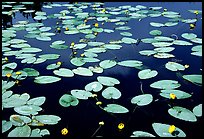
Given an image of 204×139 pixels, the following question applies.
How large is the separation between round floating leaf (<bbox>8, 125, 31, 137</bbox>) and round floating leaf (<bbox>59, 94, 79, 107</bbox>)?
0.33 meters

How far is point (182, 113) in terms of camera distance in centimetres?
163

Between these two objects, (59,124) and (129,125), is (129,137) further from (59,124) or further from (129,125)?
(59,124)

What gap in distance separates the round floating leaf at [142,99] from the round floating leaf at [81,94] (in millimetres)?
Result: 319

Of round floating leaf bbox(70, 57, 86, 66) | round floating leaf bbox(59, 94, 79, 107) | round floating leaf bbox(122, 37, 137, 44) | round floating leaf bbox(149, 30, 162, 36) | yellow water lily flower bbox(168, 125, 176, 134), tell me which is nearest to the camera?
yellow water lily flower bbox(168, 125, 176, 134)

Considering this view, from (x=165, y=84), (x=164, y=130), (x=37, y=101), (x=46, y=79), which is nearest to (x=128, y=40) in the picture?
(x=165, y=84)

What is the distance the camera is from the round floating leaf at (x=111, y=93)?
182cm

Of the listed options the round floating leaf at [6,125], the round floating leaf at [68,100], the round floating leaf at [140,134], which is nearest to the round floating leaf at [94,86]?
the round floating leaf at [68,100]

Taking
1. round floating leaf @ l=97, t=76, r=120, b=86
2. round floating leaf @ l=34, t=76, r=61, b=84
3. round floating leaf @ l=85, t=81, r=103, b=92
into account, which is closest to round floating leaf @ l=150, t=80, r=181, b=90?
round floating leaf @ l=97, t=76, r=120, b=86

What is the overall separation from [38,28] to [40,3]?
1359 millimetres

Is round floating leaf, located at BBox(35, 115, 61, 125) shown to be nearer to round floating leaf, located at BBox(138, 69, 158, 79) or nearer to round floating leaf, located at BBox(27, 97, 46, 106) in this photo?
round floating leaf, located at BBox(27, 97, 46, 106)

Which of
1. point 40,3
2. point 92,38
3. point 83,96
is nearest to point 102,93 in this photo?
point 83,96

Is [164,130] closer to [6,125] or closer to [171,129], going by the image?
[171,129]

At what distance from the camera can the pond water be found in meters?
1.63

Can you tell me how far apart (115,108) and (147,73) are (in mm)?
525
